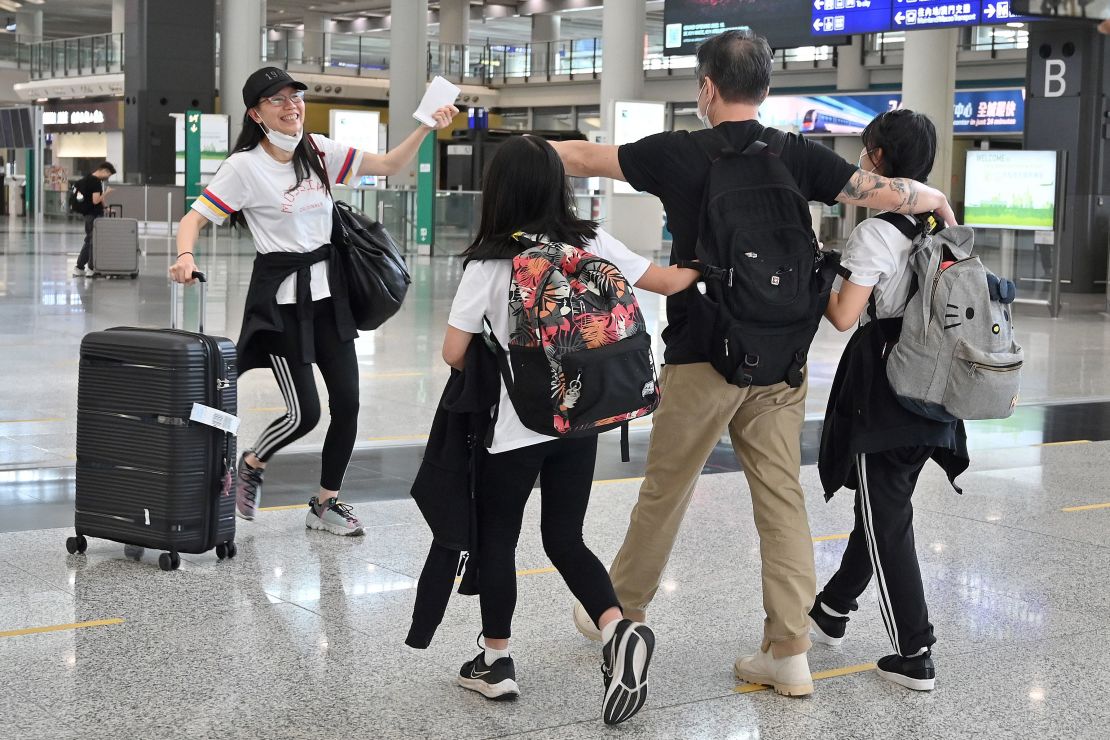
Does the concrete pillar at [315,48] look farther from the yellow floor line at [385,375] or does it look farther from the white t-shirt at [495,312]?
the white t-shirt at [495,312]

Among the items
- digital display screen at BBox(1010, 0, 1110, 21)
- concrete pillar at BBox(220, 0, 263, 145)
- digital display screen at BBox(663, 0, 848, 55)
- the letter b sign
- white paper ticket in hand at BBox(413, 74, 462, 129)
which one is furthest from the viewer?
concrete pillar at BBox(220, 0, 263, 145)

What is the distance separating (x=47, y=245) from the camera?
26.4 meters

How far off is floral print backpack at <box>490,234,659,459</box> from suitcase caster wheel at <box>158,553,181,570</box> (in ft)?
6.21

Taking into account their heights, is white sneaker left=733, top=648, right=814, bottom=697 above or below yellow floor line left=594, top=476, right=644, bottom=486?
above

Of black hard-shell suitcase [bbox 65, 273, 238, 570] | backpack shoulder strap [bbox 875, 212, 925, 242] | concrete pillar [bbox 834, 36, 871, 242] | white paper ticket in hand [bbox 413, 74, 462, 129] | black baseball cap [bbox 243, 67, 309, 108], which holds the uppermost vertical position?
concrete pillar [bbox 834, 36, 871, 242]

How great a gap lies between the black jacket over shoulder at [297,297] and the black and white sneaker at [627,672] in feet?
7.00

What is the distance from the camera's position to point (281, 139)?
4.79 m

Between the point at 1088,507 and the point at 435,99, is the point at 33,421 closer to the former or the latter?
the point at 435,99

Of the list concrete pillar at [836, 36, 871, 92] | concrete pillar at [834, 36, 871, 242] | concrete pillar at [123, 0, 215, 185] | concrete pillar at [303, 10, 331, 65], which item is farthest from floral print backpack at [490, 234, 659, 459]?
concrete pillar at [303, 10, 331, 65]

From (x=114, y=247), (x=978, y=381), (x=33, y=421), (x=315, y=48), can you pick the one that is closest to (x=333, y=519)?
(x=978, y=381)

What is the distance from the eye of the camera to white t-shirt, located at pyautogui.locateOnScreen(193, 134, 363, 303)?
15.6 ft

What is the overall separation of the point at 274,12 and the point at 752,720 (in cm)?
4856

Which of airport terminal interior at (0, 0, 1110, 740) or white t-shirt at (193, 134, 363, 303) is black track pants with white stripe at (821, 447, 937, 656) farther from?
white t-shirt at (193, 134, 363, 303)

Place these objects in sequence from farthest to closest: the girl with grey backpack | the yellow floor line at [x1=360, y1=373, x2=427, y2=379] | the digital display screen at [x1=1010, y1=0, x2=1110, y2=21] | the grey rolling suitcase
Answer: the grey rolling suitcase → the yellow floor line at [x1=360, y1=373, x2=427, y2=379] → the digital display screen at [x1=1010, y1=0, x2=1110, y2=21] → the girl with grey backpack
